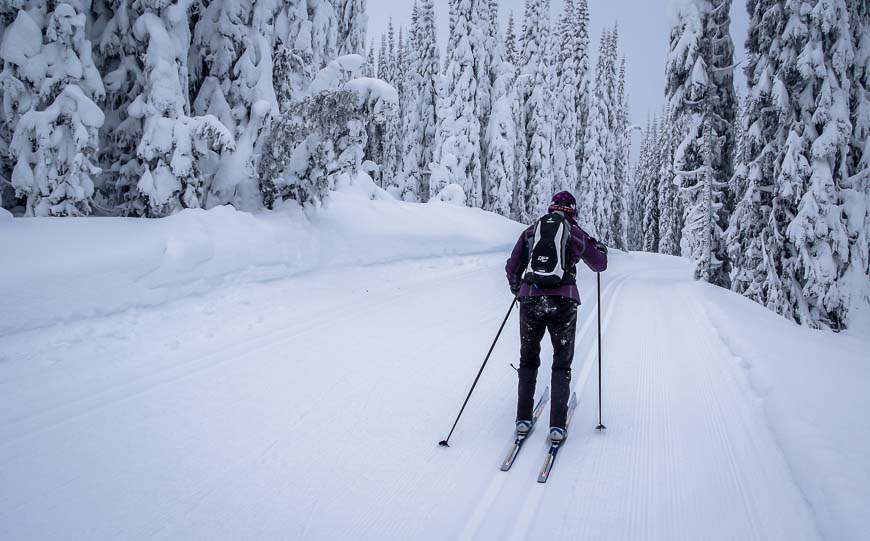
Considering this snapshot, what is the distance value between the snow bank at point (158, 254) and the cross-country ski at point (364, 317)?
0.05 meters

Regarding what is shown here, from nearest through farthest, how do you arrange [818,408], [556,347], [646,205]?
[556,347] < [818,408] < [646,205]

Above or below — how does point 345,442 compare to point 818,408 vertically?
below

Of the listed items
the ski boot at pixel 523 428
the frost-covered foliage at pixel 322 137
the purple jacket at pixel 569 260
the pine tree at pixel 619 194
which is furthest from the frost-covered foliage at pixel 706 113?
the pine tree at pixel 619 194

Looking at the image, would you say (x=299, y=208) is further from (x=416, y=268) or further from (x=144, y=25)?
(x=144, y=25)

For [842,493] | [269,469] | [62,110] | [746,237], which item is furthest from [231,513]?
[746,237]

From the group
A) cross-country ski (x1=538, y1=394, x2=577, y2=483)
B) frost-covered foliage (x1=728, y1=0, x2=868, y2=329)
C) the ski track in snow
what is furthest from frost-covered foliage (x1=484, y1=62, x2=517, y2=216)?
cross-country ski (x1=538, y1=394, x2=577, y2=483)

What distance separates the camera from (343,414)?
184 inches

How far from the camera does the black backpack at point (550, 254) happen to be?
4254 millimetres

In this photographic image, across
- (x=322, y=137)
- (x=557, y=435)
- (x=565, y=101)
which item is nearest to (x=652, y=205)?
(x=565, y=101)

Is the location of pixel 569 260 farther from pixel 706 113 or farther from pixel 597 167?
pixel 597 167

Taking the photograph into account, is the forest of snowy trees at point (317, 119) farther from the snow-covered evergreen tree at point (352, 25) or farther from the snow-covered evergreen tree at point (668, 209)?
the snow-covered evergreen tree at point (668, 209)

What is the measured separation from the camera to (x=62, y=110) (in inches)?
302

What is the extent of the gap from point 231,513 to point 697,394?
5144 millimetres

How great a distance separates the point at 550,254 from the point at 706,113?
59.0 ft
